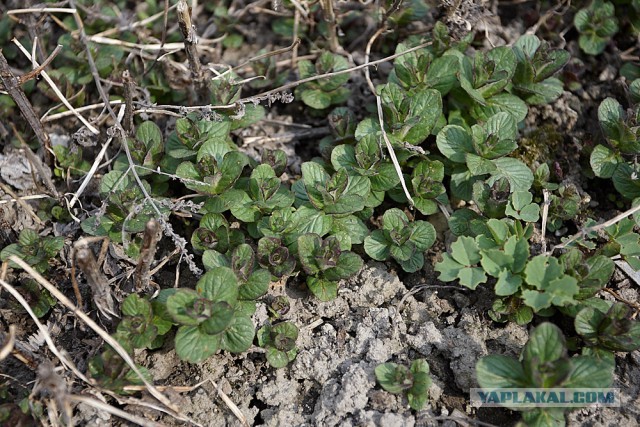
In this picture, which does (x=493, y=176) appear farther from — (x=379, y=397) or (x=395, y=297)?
(x=379, y=397)

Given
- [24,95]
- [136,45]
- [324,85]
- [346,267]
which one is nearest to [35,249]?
[24,95]

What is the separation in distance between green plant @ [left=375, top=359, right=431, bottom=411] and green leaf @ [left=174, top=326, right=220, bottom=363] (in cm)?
74

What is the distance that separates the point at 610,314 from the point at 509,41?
2.03 metres

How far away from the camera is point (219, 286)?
268 cm

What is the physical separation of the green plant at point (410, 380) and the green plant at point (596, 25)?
95.2 inches

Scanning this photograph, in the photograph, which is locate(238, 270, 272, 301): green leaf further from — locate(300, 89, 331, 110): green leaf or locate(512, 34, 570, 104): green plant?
locate(512, 34, 570, 104): green plant

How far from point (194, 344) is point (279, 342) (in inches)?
15.2

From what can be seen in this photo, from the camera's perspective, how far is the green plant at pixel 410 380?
2557mm

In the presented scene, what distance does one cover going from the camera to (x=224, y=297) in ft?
8.71

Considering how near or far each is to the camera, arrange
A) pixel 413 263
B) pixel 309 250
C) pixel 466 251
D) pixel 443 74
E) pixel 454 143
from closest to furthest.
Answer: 1. pixel 466 251
2. pixel 309 250
3. pixel 413 263
4. pixel 454 143
5. pixel 443 74

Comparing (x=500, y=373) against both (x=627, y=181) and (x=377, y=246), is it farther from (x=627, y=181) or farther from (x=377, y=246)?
(x=627, y=181)

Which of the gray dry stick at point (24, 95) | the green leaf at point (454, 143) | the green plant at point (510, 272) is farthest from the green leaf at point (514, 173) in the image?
the gray dry stick at point (24, 95)

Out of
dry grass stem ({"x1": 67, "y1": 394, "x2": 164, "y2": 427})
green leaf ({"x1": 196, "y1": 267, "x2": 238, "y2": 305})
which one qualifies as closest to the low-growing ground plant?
green leaf ({"x1": 196, "y1": 267, "x2": 238, "y2": 305})

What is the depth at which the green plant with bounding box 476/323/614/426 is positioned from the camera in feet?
7.84
